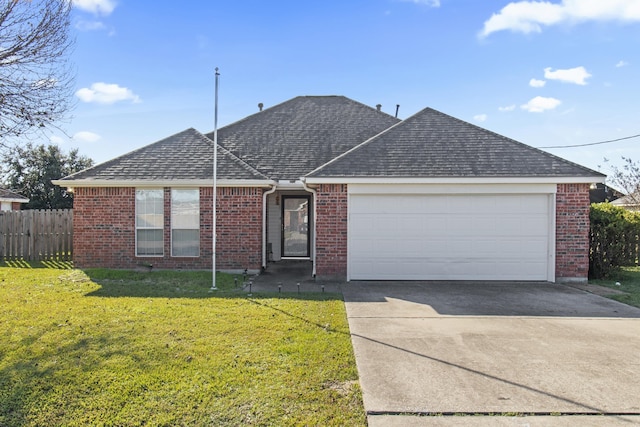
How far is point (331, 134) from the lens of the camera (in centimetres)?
1410

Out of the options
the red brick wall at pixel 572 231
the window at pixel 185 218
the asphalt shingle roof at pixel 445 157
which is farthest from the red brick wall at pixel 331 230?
the red brick wall at pixel 572 231

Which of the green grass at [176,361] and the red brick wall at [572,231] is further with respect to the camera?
the red brick wall at [572,231]

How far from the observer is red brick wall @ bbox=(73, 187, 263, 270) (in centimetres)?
1060

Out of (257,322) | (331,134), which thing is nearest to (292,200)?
(331,134)

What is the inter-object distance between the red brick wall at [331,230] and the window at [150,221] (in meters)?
4.42

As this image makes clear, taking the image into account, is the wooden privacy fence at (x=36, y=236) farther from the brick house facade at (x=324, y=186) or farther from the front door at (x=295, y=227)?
the front door at (x=295, y=227)

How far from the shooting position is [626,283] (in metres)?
9.90

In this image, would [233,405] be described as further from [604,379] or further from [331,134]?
[331,134]

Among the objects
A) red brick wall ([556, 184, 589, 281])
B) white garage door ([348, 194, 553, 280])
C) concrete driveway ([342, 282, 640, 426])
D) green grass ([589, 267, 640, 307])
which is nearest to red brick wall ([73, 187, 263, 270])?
white garage door ([348, 194, 553, 280])

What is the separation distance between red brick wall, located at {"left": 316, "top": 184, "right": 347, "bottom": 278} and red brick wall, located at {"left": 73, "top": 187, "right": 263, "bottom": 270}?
185 cm

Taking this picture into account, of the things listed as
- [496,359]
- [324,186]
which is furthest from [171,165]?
[496,359]

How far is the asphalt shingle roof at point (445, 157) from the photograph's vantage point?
9719 millimetres

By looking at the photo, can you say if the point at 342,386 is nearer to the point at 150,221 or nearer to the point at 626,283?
the point at 150,221

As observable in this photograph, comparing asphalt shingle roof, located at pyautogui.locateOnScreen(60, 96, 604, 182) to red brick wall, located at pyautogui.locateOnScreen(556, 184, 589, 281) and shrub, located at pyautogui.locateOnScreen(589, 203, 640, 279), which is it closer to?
red brick wall, located at pyautogui.locateOnScreen(556, 184, 589, 281)
